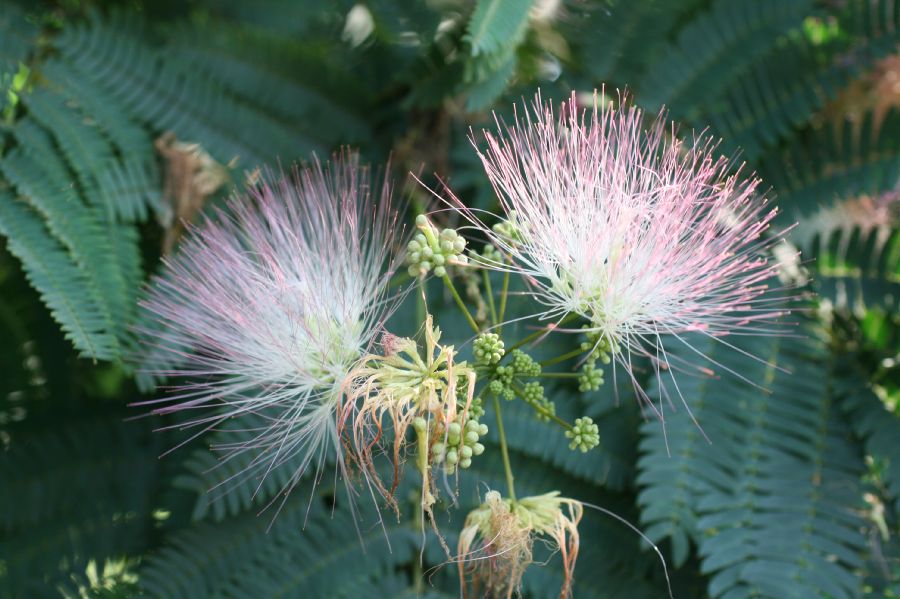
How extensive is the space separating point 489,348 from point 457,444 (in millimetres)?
188

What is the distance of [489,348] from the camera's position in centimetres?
147

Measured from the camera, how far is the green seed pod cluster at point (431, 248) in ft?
4.98

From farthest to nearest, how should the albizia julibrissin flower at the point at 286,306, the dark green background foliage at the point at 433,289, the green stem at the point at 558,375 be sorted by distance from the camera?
the dark green background foliage at the point at 433,289, the albizia julibrissin flower at the point at 286,306, the green stem at the point at 558,375

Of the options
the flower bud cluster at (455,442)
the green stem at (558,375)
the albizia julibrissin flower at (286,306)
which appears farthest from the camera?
the albizia julibrissin flower at (286,306)

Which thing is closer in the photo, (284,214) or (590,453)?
(284,214)

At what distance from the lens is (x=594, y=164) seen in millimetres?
1557

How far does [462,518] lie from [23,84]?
64.2 inches

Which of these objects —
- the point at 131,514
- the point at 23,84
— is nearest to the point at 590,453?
the point at 131,514

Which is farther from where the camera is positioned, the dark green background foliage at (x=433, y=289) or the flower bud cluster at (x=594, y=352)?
the dark green background foliage at (x=433, y=289)

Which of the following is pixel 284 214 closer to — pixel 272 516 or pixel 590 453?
pixel 272 516

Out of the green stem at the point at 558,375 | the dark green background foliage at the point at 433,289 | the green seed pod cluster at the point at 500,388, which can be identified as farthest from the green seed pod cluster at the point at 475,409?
the dark green background foliage at the point at 433,289

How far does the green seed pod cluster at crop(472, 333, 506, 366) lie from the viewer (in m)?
1.47

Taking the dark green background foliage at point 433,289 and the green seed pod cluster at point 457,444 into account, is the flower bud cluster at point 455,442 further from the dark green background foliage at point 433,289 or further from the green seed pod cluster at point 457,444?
the dark green background foliage at point 433,289

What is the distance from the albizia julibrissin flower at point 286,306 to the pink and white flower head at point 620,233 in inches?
12.4
